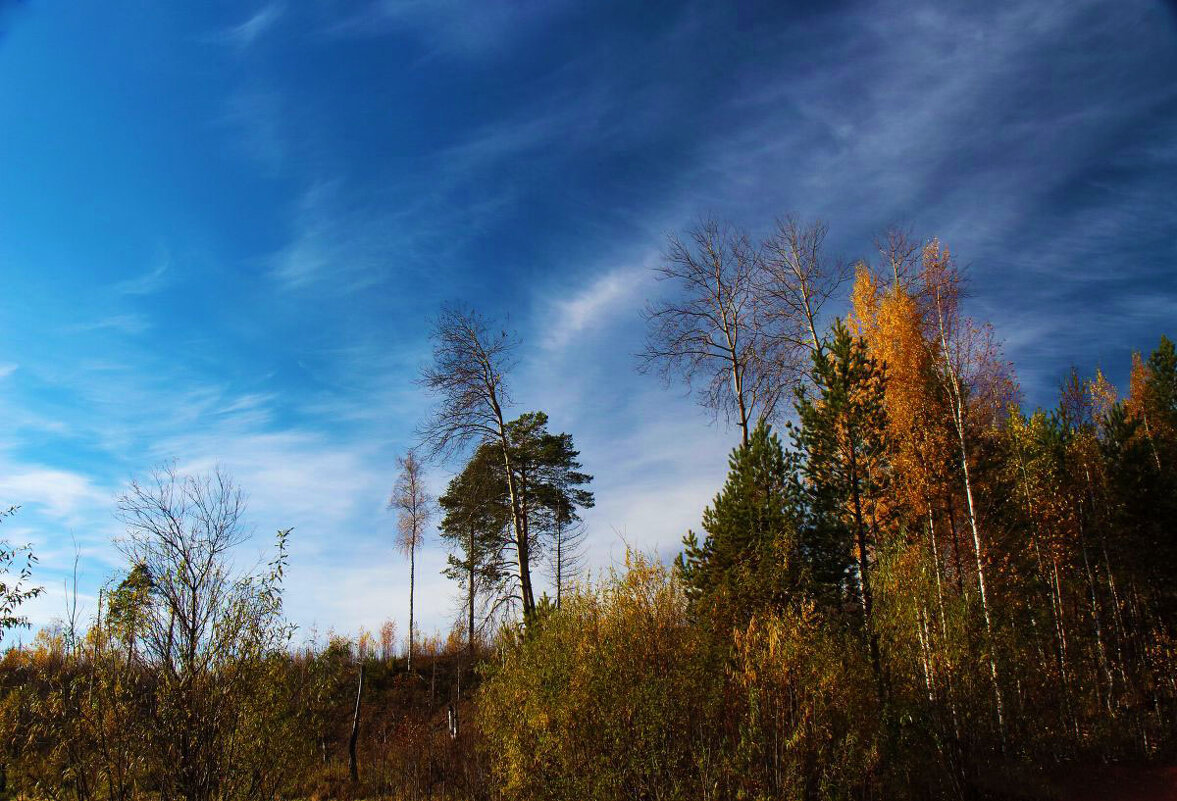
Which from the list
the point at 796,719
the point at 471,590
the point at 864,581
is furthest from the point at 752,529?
the point at 471,590

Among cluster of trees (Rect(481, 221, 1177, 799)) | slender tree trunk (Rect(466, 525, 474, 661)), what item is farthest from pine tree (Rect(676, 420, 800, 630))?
slender tree trunk (Rect(466, 525, 474, 661))

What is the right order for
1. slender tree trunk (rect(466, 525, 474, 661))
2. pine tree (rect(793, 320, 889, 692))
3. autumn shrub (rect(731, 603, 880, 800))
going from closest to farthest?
autumn shrub (rect(731, 603, 880, 800)) → pine tree (rect(793, 320, 889, 692)) → slender tree trunk (rect(466, 525, 474, 661))

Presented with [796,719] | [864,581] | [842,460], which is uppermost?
[842,460]

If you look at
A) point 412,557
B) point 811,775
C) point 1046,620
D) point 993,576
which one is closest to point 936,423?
point 993,576

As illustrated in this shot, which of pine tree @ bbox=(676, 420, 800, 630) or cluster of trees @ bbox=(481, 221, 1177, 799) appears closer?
cluster of trees @ bbox=(481, 221, 1177, 799)

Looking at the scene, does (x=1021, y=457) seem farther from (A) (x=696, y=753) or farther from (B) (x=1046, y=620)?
(A) (x=696, y=753)

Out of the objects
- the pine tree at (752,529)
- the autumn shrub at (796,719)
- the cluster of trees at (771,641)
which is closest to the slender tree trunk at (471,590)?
the cluster of trees at (771,641)

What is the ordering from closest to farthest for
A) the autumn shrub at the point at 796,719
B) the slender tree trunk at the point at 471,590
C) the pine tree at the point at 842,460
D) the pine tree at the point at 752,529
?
1. the autumn shrub at the point at 796,719
2. the pine tree at the point at 752,529
3. the pine tree at the point at 842,460
4. the slender tree trunk at the point at 471,590

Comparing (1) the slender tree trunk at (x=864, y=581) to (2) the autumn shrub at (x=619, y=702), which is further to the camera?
(1) the slender tree trunk at (x=864, y=581)

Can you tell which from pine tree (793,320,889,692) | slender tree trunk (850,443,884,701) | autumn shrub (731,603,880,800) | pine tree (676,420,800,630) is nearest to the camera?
autumn shrub (731,603,880,800)

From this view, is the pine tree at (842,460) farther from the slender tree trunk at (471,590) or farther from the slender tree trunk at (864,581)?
the slender tree trunk at (471,590)

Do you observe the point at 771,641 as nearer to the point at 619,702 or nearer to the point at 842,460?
the point at 619,702

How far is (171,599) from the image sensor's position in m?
8.52

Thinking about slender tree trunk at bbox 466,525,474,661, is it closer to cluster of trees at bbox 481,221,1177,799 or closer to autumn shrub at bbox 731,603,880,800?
cluster of trees at bbox 481,221,1177,799
